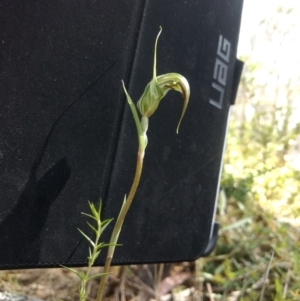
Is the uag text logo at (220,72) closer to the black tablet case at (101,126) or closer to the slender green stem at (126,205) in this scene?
the black tablet case at (101,126)

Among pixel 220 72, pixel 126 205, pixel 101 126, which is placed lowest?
pixel 126 205

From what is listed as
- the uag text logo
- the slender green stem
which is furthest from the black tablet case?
the slender green stem

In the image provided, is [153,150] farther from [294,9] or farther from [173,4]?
[294,9]

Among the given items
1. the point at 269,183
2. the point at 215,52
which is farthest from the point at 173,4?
the point at 269,183

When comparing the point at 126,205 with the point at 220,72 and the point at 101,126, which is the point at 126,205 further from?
the point at 220,72

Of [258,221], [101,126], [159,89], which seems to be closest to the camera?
[159,89]

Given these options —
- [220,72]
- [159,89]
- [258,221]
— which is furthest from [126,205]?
[258,221]

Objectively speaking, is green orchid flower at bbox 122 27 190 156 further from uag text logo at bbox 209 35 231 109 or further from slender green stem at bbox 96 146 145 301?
uag text logo at bbox 209 35 231 109

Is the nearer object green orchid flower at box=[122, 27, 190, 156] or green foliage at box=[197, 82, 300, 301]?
green orchid flower at box=[122, 27, 190, 156]

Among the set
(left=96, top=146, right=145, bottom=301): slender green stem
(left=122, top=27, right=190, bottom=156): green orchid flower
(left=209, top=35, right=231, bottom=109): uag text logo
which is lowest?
(left=96, top=146, right=145, bottom=301): slender green stem

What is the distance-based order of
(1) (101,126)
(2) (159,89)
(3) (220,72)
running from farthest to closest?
(3) (220,72)
(1) (101,126)
(2) (159,89)
